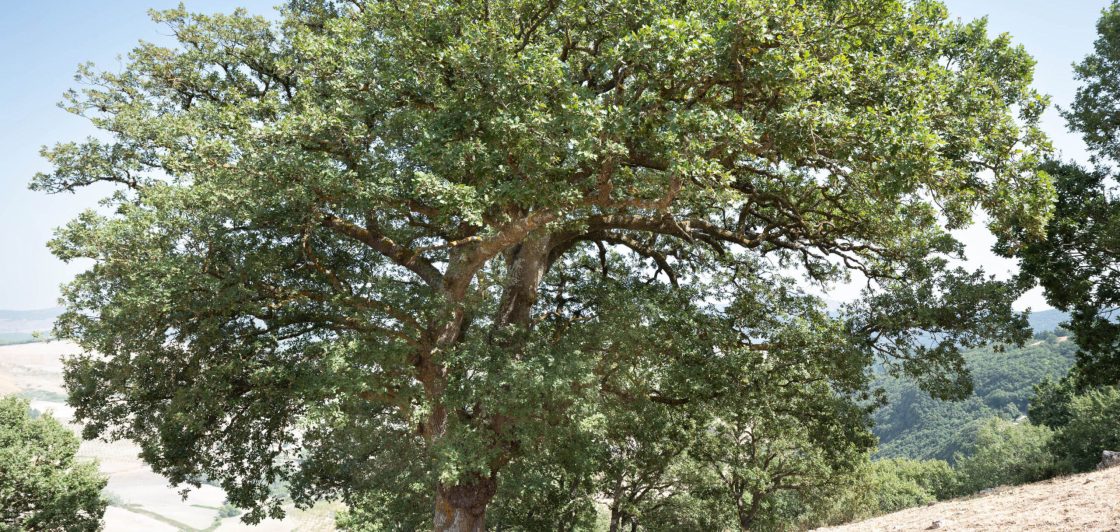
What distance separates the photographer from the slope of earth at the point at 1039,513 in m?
7.38

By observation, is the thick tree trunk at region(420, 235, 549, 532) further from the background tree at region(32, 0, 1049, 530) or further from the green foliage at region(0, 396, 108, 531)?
the green foliage at region(0, 396, 108, 531)

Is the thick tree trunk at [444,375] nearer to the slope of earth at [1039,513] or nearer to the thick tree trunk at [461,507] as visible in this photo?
the thick tree trunk at [461,507]

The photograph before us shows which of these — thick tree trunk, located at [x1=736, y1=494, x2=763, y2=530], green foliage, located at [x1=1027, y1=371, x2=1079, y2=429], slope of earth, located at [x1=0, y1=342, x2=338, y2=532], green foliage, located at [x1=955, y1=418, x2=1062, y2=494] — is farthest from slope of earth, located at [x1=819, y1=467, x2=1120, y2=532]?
slope of earth, located at [x1=0, y1=342, x2=338, y2=532]

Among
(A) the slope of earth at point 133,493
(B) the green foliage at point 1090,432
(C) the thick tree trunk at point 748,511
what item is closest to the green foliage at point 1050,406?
(B) the green foliage at point 1090,432

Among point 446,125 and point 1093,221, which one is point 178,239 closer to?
point 446,125

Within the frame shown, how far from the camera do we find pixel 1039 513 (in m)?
8.52

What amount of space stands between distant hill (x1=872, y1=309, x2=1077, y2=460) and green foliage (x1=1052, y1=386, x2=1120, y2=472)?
77822 mm

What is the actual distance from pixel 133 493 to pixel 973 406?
19761cm

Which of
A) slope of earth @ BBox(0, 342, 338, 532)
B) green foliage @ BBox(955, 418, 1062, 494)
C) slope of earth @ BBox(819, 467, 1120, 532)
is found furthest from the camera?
slope of earth @ BBox(0, 342, 338, 532)

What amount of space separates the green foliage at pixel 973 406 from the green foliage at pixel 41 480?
12802cm

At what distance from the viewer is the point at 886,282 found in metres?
13.2

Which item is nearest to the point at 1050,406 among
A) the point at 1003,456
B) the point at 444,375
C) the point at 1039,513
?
the point at 1003,456

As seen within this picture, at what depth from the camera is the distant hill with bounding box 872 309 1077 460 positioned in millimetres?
126475

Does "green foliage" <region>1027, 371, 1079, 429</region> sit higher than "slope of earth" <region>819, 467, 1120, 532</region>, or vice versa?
"green foliage" <region>1027, 371, 1079, 429</region>
